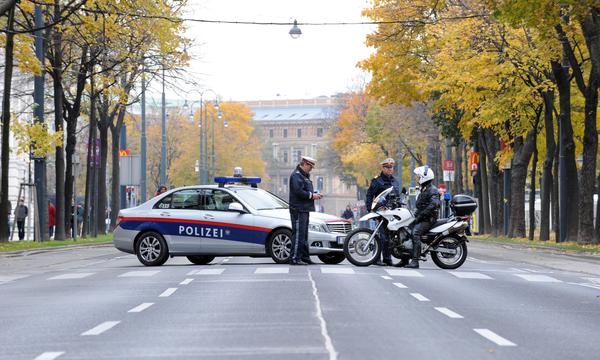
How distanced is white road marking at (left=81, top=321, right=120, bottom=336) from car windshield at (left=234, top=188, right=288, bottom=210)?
1186 centimetres

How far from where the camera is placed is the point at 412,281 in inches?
737

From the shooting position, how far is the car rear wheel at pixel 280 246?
23.3 m

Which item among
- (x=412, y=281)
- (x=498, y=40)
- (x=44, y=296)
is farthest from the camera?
(x=498, y=40)

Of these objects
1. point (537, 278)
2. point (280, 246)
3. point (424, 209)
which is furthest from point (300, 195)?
point (537, 278)

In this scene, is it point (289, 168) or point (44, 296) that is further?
point (289, 168)

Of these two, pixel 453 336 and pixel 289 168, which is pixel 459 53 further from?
pixel 289 168

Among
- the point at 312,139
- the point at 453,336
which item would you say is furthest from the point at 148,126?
the point at 453,336

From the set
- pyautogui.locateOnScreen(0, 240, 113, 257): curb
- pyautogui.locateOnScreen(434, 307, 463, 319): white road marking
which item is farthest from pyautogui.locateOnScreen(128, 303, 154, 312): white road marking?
pyautogui.locateOnScreen(0, 240, 113, 257): curb

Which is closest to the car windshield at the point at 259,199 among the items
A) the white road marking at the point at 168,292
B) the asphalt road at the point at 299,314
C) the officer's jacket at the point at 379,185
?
the asphalt road at the point at 299,314

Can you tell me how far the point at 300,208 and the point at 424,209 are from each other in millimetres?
2205

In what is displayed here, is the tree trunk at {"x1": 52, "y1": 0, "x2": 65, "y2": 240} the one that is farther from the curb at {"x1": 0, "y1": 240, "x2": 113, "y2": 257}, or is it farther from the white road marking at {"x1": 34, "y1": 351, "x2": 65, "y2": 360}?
the white road marking at {"x1": 34, "y1": 351, "x2": 65, "y2": 360}

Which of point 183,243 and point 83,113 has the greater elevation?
point 83,113

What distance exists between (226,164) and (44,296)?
93.0 meters

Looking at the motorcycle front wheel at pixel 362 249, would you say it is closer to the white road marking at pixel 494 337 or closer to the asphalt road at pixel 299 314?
the asphalt road at pixel 299 314
